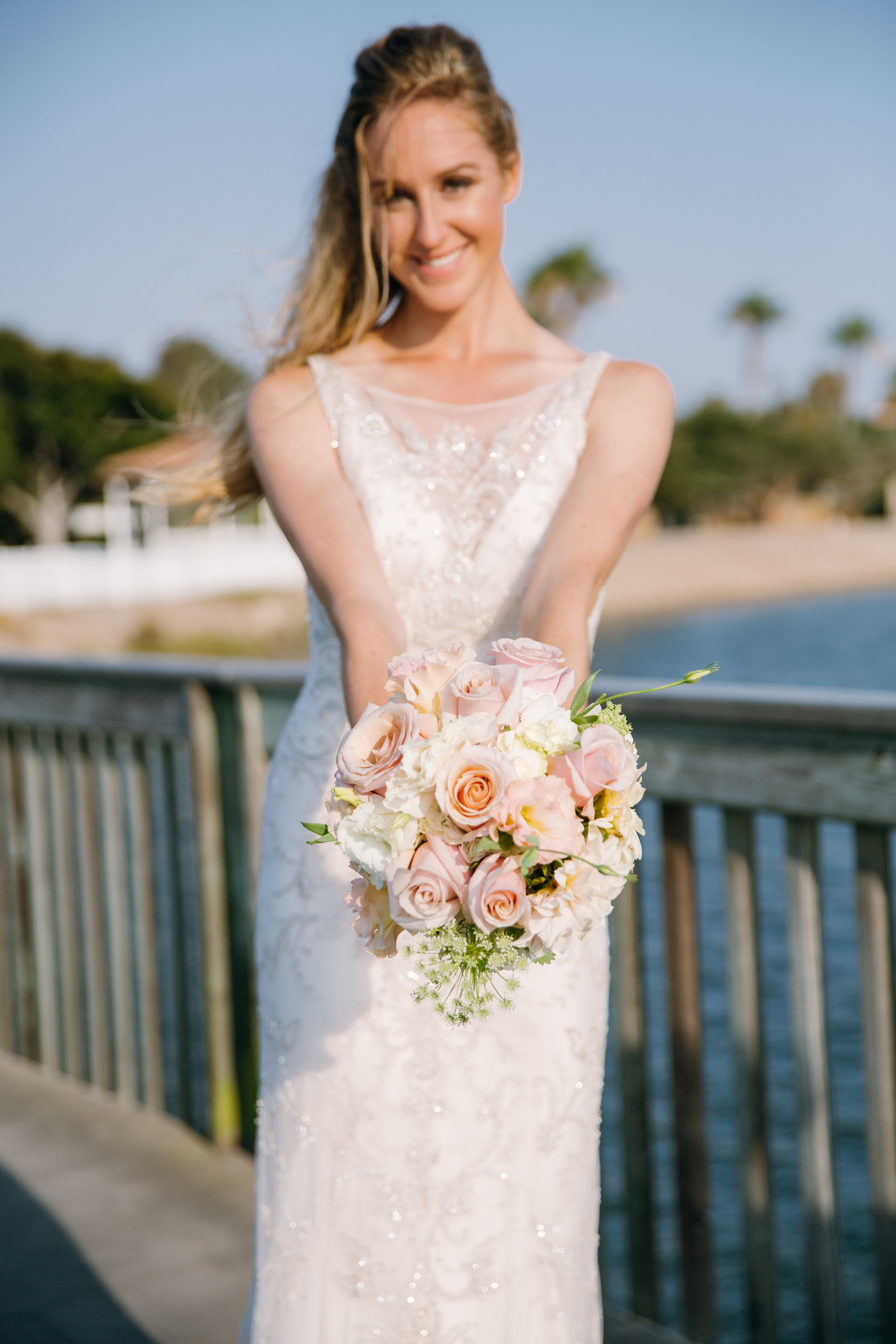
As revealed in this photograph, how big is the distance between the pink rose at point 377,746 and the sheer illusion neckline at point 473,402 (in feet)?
2.72

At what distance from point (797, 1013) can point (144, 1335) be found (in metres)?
1.41

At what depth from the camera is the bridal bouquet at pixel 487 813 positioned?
3.91 ft

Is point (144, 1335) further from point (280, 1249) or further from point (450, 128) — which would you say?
point (450, 128)

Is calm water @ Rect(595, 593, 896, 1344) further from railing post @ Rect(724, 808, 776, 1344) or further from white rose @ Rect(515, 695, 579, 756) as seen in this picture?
white rose @ Rect(515, 695, 579, 756)

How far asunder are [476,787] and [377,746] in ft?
0.44

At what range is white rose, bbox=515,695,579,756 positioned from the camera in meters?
1.23

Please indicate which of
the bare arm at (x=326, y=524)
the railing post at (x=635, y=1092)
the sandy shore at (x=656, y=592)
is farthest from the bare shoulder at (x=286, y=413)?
the sandy shore at (x=656, y=592)

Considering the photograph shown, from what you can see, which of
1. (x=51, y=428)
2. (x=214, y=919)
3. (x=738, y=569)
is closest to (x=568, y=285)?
(x=738, y=569)

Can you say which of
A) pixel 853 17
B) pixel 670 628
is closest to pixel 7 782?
pixel 853 17

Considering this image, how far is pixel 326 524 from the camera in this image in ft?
6.08

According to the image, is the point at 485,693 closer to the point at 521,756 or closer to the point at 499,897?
the point at 521,756

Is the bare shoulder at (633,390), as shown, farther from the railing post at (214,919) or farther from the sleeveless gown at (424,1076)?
the railing post at (214,919)

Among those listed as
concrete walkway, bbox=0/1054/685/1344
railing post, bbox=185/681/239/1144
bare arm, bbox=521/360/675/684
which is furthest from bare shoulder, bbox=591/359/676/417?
concrete walkway, bbox=0/1054/685/1344

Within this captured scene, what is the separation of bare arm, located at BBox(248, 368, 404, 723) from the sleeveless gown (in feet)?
0.16
